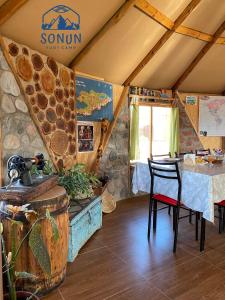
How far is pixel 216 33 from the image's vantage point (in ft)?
14.6

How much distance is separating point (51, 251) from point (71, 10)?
7.99 feet

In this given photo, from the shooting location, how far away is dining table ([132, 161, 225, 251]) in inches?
96.9

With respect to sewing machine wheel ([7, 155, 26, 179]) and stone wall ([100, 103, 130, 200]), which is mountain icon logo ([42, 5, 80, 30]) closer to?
sewing machine wheel ([7, 155, 26, 179])

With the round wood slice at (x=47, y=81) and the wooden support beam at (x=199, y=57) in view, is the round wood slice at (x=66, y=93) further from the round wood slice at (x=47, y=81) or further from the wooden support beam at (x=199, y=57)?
the wooden support beam at (x=199, y=57)

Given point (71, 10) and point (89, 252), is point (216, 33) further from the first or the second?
point (89, 252)

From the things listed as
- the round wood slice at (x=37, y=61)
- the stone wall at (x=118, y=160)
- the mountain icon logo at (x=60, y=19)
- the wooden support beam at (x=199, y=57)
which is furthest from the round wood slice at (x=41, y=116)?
the wooden support beam at (x=199, y=57)

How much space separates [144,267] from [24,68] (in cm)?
243

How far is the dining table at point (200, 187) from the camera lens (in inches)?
96.9

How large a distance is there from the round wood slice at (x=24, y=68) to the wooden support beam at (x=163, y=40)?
203 centimetres

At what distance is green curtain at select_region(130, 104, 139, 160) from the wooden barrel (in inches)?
106

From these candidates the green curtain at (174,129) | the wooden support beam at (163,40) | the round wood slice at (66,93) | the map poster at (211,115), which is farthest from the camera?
the map poster at (211,115)

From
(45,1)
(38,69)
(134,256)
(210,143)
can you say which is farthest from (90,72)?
(210,143)

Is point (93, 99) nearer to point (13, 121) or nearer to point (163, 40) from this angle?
point (163, 40)

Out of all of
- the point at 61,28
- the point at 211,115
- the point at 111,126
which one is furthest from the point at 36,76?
the point at 211,115
